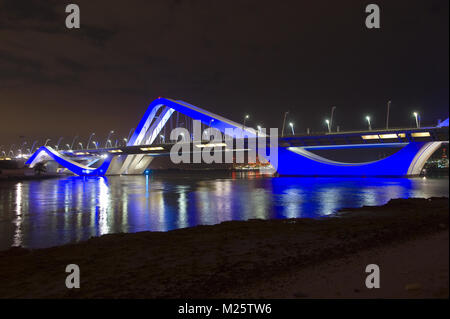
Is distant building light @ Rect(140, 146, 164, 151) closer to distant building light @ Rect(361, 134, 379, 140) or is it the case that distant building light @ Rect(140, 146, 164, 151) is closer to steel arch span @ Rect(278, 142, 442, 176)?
steel arch span @ Rect(278, 142, 442, 176)

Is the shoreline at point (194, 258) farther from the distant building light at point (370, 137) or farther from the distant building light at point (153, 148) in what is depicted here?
the distant building light at point (153, 148)

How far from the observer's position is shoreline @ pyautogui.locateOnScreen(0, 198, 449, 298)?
16.1ft

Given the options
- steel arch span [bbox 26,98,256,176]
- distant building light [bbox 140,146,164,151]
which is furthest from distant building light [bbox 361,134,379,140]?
distant building light [bbox 140,146,164,151]

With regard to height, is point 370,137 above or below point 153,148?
above

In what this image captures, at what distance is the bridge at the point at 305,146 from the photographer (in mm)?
44469

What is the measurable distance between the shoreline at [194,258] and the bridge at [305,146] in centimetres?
3701

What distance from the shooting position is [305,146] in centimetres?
5441

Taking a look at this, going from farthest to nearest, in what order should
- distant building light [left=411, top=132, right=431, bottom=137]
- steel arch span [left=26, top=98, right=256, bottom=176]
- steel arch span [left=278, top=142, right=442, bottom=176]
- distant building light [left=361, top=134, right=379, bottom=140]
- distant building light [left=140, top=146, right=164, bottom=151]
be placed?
1. distant building light [left=140, top=146, right=164, bottom=151]
2. steel arch span [left=26, top=98, right=256, bottom=176]
3. distant building light [left=361, top=134, right=379, bottom=140]
4. steel arch span [left=278, top=142, right=442, bottom=176]
5. distant building light [left=411, top=132, right=431, bottom=137]

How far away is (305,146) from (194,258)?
4980 centimetres

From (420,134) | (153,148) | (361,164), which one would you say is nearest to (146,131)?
(153,148)

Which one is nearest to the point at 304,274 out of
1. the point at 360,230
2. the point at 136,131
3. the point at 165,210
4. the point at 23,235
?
the point at 360,230

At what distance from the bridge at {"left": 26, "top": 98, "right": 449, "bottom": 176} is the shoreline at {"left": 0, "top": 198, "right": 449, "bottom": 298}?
37.0 meters

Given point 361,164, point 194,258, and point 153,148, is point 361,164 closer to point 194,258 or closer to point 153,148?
point 153,148
